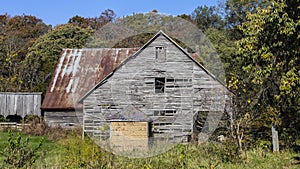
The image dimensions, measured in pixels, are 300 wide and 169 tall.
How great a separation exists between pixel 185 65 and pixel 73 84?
7.19m

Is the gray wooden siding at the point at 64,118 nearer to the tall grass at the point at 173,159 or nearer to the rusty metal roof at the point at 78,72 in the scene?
the rusty metal roof at the point at 78,72

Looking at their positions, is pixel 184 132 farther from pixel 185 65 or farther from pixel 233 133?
pixel 233 133

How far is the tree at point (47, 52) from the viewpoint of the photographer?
37.0 metres

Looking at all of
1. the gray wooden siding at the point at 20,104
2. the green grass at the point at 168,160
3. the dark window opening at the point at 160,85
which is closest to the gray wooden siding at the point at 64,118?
the gray wooden siding at the point at 20,104

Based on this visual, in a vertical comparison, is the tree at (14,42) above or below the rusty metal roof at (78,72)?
above

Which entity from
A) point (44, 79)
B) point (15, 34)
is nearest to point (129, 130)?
point (44, 79)

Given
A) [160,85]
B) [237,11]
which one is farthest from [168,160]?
[237,11]

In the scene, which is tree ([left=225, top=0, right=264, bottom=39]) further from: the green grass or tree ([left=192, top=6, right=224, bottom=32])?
the green grass

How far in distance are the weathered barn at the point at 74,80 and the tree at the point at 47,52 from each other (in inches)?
403

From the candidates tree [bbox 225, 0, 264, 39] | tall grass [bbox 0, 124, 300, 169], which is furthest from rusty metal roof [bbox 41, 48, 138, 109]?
tall grass [bbox 0, 124, 300, 169]

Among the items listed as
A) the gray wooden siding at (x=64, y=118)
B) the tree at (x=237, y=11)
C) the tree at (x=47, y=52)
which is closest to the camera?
the gray wooden siding at (x=64, y=118)

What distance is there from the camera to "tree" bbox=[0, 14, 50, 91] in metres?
35.9

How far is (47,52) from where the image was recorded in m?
38.8

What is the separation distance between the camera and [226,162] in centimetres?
1115
